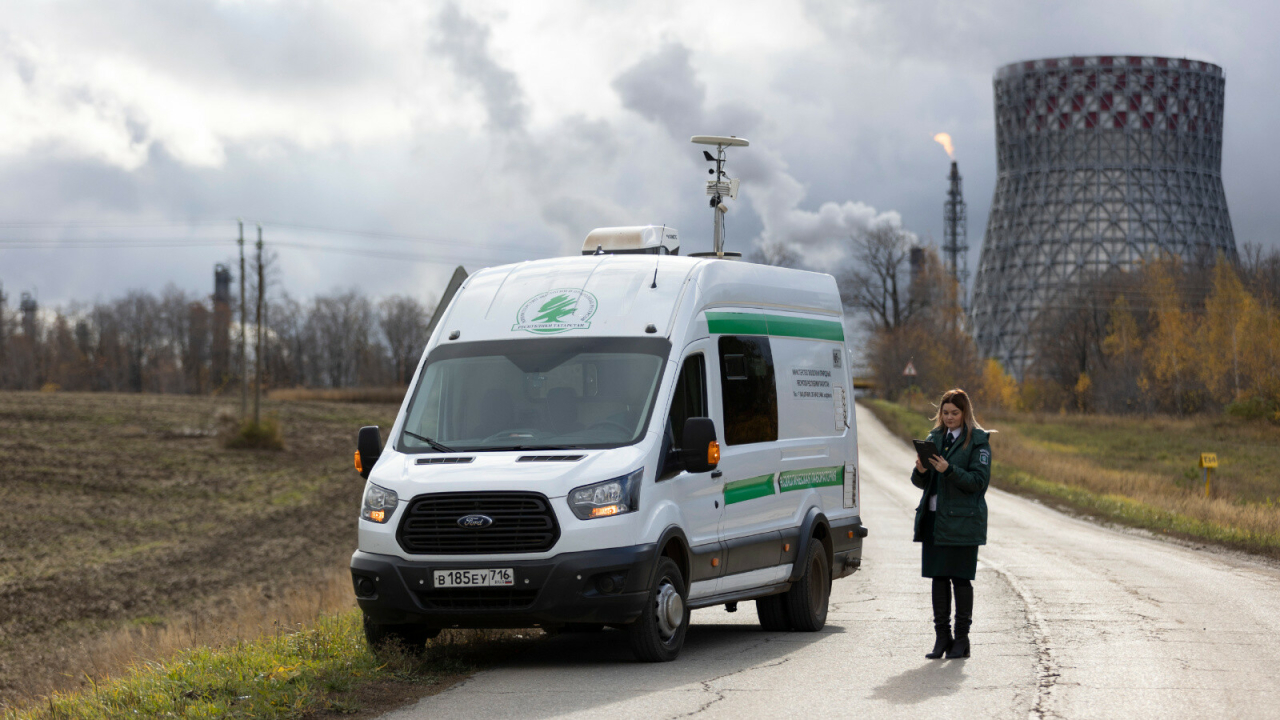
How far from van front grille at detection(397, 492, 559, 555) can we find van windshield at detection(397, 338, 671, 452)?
0.61m

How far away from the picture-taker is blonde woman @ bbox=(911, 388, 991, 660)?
29.8 ft

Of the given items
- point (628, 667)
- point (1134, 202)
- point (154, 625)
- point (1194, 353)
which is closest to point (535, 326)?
point (628, 667)

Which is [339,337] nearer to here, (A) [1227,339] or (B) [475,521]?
(A) [1227,339]

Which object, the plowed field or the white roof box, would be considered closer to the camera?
the white roof box

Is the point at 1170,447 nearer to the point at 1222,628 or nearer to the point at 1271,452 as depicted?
the point at 1271,452

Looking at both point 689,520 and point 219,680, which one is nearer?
point 219,680

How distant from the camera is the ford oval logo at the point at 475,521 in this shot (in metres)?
8.49

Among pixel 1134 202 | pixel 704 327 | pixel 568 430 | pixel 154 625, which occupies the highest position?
pixel 1134 202

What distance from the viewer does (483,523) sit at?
8.50 meters

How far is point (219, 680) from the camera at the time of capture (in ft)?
26.1

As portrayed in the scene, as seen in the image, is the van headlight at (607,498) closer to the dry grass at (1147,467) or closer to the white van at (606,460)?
the white van at (606,460)

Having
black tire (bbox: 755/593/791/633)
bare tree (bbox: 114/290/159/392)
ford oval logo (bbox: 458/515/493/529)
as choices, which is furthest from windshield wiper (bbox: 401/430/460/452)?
bare tree (bbox: 114/290/159/392)

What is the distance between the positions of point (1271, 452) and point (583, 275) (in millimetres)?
43530

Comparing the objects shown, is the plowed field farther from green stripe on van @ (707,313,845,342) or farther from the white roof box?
green stripe on van @ (707,313,845,342)
